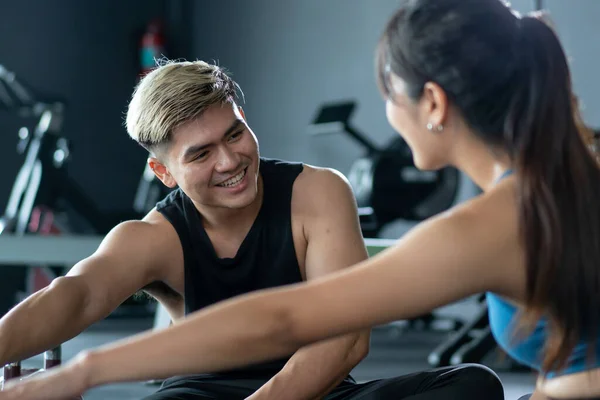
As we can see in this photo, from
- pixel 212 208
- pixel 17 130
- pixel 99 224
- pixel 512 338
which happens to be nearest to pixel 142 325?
pixel 99 224

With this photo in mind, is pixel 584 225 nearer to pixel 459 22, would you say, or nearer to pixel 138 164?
pixel 459 22

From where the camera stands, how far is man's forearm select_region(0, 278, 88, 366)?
1692 millimetres

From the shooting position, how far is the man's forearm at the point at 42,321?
5.55ft

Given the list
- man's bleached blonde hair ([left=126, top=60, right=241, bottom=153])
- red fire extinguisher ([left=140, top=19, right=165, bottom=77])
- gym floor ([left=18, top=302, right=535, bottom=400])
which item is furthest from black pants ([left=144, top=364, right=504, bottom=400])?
red fire extinguisher ([left=140, top=19, right=165, bottom=77])

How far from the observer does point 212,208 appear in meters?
1.91

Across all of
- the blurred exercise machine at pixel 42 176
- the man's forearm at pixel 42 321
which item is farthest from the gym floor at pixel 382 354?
the man's forearm at pixel 42 321

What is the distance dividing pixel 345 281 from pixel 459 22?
0.34m

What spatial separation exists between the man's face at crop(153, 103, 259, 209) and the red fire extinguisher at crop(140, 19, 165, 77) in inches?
211

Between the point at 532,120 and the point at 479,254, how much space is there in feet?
0.56

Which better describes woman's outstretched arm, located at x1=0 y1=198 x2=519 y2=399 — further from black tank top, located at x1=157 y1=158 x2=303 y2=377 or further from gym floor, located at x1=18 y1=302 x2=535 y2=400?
gym floor, located at x1=18 y1=302 x2=535 y2=400

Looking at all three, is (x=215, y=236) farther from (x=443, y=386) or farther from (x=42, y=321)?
(x=443, y=386)

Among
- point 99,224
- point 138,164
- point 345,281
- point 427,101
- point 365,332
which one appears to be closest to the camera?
point 345,281

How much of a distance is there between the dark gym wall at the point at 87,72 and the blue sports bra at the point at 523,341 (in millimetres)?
5807

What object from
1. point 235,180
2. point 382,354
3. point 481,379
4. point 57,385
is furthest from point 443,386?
point 382,354
